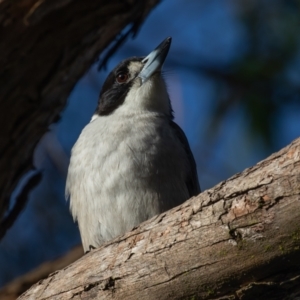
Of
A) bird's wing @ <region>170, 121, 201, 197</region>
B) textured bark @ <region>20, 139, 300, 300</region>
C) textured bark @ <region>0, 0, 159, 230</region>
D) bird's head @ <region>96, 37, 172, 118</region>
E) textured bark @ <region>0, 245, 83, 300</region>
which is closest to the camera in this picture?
textured bark @ <region>20, 139, 300, 300</region>

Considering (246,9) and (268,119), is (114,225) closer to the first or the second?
(268,119)

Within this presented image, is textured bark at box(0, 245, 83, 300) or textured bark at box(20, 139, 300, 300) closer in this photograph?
textured bark at box(20, 139, 300, 300)

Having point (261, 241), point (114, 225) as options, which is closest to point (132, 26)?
point (114, 225)

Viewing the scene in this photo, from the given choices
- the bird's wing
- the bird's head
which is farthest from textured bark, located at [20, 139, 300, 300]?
the bird's head

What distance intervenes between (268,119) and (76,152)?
147 centimetres

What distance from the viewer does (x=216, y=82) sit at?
6477mm

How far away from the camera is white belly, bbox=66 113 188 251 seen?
4.41 meters

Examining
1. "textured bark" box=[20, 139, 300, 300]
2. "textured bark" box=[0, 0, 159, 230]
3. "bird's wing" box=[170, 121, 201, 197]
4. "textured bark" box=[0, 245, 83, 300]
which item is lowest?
"textured bark" box=[20, 139, 300, 300]

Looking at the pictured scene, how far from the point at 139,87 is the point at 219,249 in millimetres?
2571

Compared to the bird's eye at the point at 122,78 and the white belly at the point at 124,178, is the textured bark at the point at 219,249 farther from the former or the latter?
the bird's eye at the point at 122,78

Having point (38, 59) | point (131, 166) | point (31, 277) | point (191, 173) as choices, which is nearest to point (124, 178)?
point (131, 166)

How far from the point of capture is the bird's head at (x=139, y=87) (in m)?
5.22

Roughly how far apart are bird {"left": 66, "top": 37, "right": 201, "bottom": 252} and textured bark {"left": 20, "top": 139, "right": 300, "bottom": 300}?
992 mm

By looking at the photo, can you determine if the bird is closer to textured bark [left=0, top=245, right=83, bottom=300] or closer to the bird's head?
the bird's head
